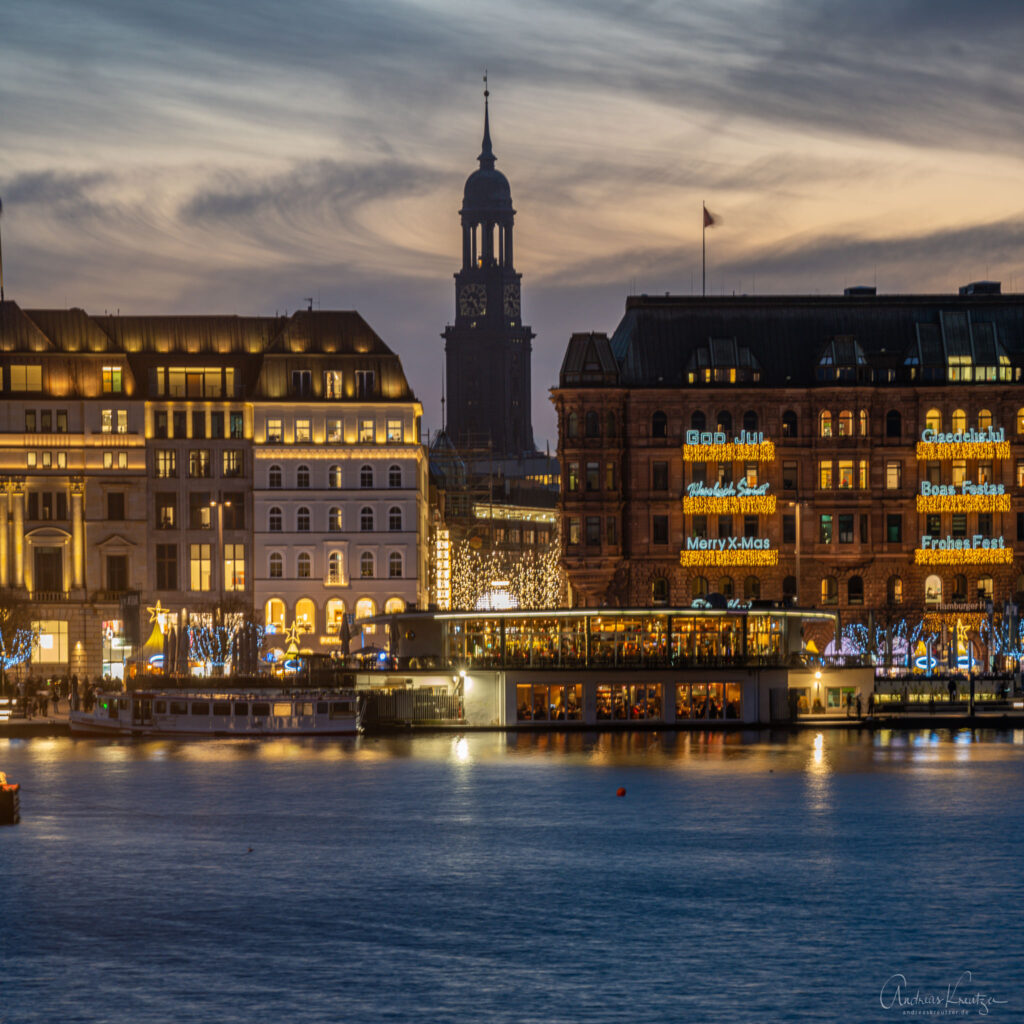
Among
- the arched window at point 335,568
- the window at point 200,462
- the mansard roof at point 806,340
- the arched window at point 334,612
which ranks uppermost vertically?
the mansard roof at point 806,340

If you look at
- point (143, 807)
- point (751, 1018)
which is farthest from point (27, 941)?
point (143, 807)

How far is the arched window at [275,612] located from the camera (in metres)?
160

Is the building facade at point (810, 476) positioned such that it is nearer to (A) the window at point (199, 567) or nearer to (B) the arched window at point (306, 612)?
(B) the arched window at point (306, 612)

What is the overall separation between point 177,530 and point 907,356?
58241 millimetres

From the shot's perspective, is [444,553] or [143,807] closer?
[143,807]

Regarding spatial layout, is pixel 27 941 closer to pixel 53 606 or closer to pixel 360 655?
pixel 360 655

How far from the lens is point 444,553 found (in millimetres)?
174125

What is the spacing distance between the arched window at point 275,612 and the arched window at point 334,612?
3.59 meters

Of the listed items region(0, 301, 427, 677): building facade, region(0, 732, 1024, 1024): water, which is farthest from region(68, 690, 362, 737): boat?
region(0, 301, 427, 677): building facade

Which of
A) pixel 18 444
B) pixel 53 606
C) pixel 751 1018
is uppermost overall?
pixel 18 444

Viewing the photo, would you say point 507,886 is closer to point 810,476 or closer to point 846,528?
point 846,528

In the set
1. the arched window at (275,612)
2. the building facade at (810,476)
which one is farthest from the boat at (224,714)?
the arched window at (275,612)

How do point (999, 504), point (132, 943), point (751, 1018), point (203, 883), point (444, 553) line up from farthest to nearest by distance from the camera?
point (444, 553) → point (999, 504) → point (203, 883) → point (132, 943) → point (751, 1018)

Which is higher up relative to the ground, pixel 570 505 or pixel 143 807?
pixel 570 505
